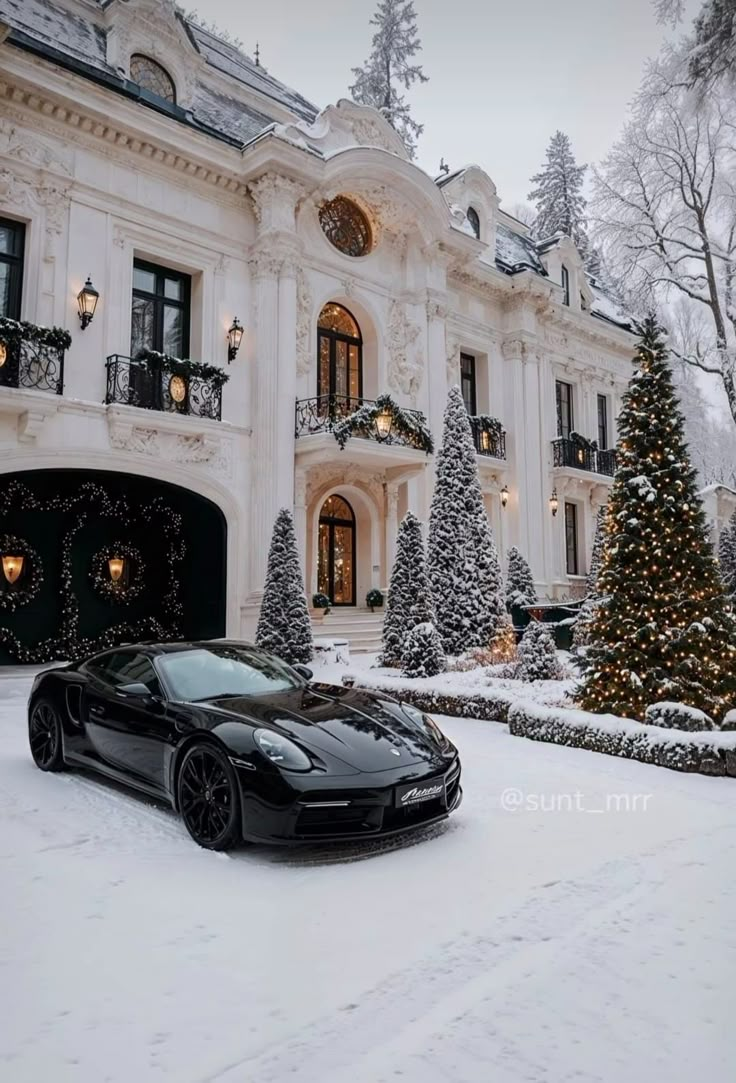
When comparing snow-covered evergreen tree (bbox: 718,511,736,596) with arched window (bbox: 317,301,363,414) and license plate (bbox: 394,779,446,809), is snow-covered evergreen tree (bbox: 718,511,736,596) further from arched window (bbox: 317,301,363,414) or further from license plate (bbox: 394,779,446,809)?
Answer: license plate (bbox: 394,779,446,809)

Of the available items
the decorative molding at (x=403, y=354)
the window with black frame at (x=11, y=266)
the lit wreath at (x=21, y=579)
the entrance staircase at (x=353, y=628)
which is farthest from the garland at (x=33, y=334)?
the decorative molding at (x=403, y=354)

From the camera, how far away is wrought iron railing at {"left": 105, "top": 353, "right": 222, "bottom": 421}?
13.8 metres

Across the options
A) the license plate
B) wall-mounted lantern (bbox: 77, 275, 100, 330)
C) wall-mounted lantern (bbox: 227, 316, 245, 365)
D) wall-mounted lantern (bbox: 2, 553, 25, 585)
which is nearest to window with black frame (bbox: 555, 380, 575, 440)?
wall-mounted lantern (bbox: 227, 316, 245, 365)

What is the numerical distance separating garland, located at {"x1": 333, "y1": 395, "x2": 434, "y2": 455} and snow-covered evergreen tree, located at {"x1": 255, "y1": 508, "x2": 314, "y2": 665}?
301cm

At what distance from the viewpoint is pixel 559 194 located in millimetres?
37406

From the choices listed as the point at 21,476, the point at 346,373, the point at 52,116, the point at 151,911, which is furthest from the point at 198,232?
the point at 151,911

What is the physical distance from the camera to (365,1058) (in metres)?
2.51

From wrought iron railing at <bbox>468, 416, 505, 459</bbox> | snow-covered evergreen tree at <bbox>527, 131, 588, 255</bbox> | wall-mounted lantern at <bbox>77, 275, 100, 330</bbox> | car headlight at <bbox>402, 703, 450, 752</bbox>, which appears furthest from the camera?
snow-covered evergreen tree at <bbox>527, 131, 588, 255</bbox>

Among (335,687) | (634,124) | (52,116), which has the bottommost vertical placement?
(335,687)

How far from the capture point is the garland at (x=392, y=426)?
15.9 m

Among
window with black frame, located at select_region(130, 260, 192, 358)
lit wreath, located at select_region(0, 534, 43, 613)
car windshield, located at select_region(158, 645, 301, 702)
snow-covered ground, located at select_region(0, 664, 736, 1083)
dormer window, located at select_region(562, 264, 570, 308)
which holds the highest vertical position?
dormer window, located at select_region(562, 264, 570, 308)

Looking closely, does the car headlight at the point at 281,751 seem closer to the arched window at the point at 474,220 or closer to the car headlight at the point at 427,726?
the car headlight at the point at 427,726

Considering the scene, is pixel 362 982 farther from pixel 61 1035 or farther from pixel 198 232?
pixel 198 232

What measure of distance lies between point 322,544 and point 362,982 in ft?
Result: 51.9
